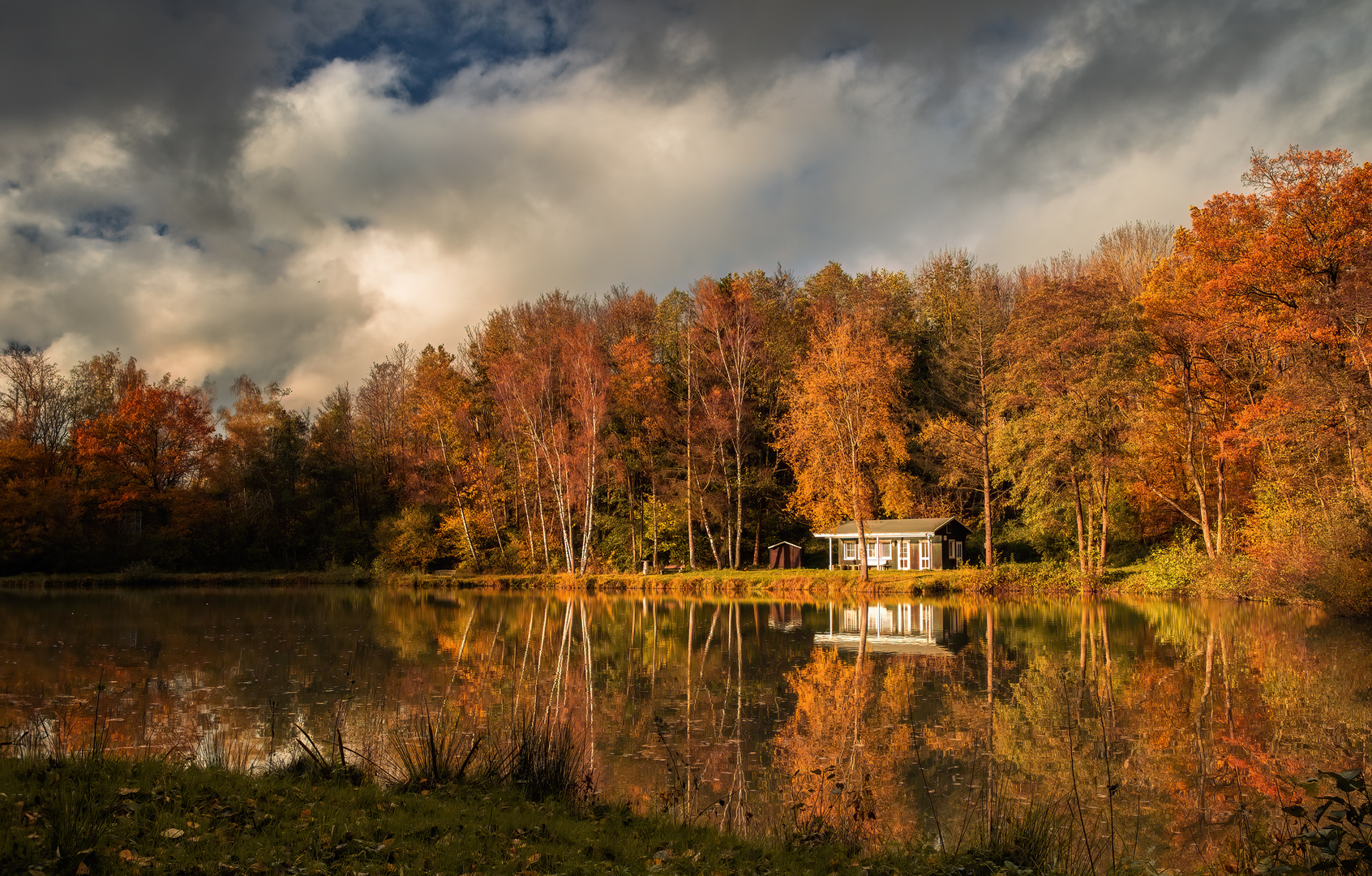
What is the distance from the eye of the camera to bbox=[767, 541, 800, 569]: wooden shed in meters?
44.3

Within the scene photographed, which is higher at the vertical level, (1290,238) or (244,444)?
(1290,238)

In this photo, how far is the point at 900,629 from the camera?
73.4ft

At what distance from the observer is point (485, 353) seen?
5109 centimetres

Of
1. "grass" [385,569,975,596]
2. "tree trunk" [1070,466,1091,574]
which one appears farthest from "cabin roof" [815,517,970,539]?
"tree trunk" [1070,466,1091,574]

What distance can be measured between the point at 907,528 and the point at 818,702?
30.2m

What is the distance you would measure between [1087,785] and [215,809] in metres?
7.44

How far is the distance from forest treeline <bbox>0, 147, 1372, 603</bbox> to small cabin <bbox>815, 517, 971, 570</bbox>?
5.06ft

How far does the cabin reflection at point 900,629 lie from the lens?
18641 mm

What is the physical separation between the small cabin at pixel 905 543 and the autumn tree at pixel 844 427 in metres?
0.78

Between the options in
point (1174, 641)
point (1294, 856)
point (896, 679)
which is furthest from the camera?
point (1174, 641)

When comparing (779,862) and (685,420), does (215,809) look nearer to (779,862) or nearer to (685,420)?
(779,862)

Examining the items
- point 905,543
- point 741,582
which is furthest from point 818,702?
point 905,543

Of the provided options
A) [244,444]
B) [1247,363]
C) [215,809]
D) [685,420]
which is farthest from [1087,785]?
[244,444]

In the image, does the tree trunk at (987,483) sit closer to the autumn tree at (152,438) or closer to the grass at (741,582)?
the grass at (741,582)
